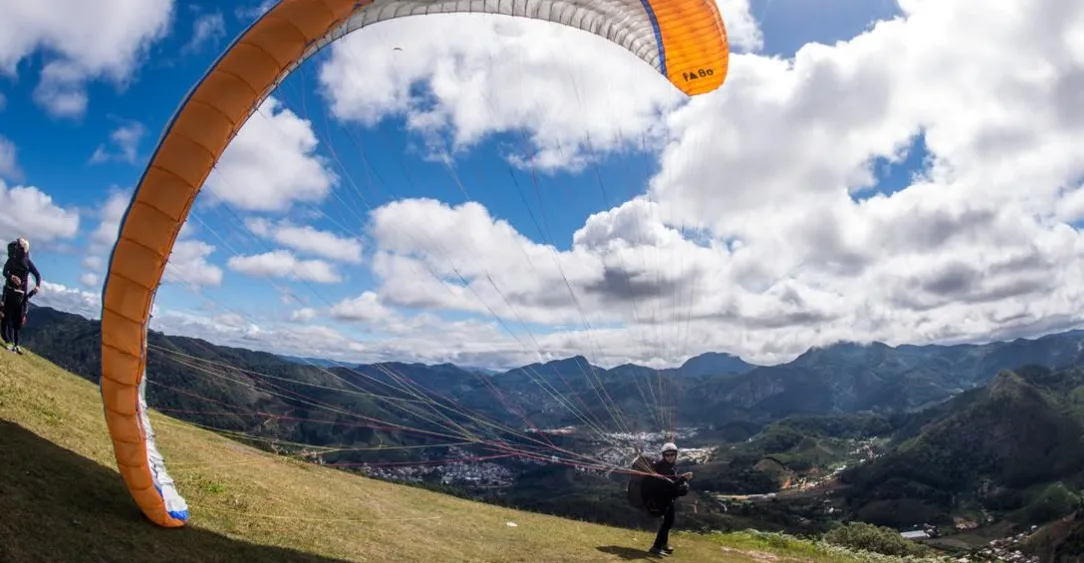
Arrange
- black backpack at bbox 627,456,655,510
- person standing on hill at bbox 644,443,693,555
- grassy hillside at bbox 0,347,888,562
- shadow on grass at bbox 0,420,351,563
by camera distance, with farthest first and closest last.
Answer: black backpack at bbox 627,456,655,510
person standing on hill at bbox 644,443,693,555
grassy hillside at bbox 0,347,888,562
shadow on grass at bbox 0,420,351,563

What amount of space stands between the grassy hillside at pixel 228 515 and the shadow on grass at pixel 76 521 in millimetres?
21

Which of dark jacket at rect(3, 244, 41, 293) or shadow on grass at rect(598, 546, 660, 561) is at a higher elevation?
dark jacket at rect(3, 244, 41, 293)

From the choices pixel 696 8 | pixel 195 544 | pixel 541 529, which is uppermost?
pixel 696 8

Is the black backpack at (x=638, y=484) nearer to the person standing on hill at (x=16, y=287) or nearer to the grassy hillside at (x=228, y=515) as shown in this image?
the grassy hillside at (x=228, y=515)

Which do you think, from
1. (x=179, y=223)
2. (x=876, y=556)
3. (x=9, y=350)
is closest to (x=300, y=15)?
(x=179, y=223)

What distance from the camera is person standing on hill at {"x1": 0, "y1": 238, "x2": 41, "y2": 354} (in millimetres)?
14617

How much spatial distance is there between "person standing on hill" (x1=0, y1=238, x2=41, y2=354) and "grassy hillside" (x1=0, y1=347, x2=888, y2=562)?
1282 mm

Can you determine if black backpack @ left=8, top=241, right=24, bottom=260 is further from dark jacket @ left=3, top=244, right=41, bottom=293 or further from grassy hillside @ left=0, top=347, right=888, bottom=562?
grassy hillside @ left=0, top=347, right=888, bottom=562

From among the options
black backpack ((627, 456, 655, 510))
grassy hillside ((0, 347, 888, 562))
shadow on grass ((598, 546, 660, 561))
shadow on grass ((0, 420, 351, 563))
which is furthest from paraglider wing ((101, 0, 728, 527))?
black backpack ((627, 456, 655, 510))

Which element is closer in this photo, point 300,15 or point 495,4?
point 300,15

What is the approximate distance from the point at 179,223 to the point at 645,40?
11355mm

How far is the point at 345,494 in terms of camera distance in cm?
1491

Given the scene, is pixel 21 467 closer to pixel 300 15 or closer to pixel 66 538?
pixel 66 538

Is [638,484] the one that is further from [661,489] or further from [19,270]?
[19,270]
